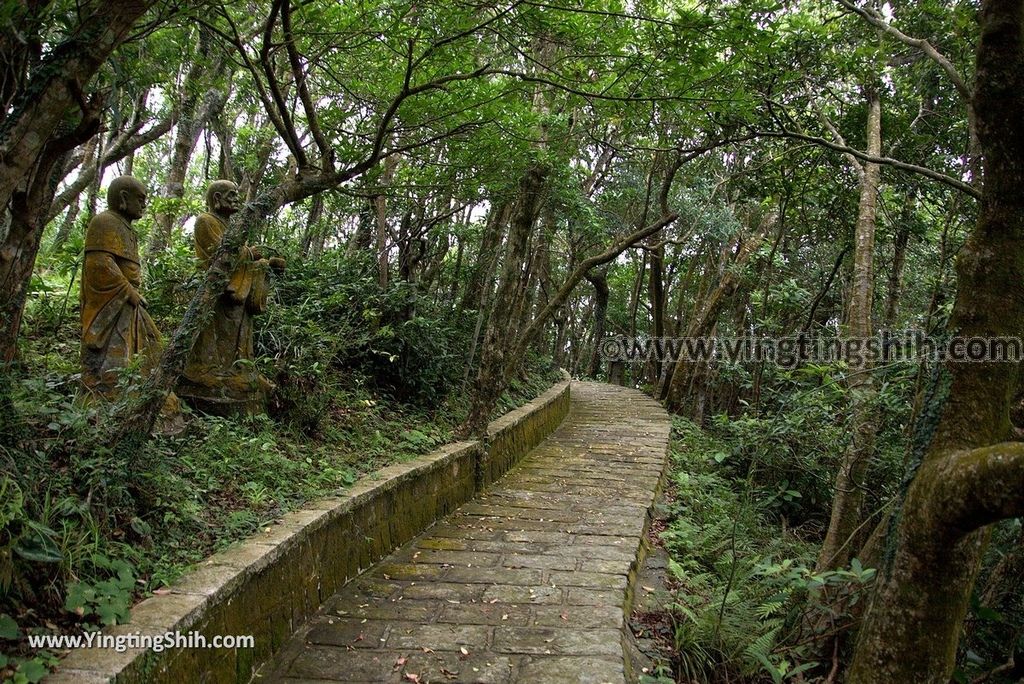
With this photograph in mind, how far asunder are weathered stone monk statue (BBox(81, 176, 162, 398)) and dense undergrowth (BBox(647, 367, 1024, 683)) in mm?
4248

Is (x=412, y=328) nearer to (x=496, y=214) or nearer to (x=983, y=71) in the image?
(x=496, y=214)

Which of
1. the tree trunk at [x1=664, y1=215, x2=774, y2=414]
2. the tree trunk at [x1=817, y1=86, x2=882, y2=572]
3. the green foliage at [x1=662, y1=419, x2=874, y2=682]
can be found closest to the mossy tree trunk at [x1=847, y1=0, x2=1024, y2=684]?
the green foliage at [x1=662, y1=419, x2=874, y2=682]

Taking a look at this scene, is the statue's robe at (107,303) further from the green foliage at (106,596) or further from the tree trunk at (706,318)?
the tree trunk at (706,318)

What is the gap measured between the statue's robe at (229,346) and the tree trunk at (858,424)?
179 inches

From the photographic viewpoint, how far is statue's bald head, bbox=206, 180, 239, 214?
227 inches

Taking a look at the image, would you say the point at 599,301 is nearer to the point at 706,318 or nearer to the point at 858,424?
the point at 706,318

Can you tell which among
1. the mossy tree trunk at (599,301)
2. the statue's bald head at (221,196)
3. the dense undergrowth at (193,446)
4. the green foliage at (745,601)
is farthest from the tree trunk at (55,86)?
the mossy tree trunk at (599,301)

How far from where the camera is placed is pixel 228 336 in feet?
18.3

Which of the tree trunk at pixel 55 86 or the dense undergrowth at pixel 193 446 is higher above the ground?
the tree trunk at pixel 55 86

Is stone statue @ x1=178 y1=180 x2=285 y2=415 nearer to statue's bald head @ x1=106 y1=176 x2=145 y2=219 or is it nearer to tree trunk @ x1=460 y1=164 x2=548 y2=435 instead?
statue's bald head @ x1=106 y1=176 x2=145 y2=219

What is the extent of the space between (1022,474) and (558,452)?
24.5 ft

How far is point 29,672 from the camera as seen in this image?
6.81ft

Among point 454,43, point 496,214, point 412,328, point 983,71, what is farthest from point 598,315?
point 983,71

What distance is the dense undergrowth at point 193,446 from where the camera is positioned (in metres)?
2.56
